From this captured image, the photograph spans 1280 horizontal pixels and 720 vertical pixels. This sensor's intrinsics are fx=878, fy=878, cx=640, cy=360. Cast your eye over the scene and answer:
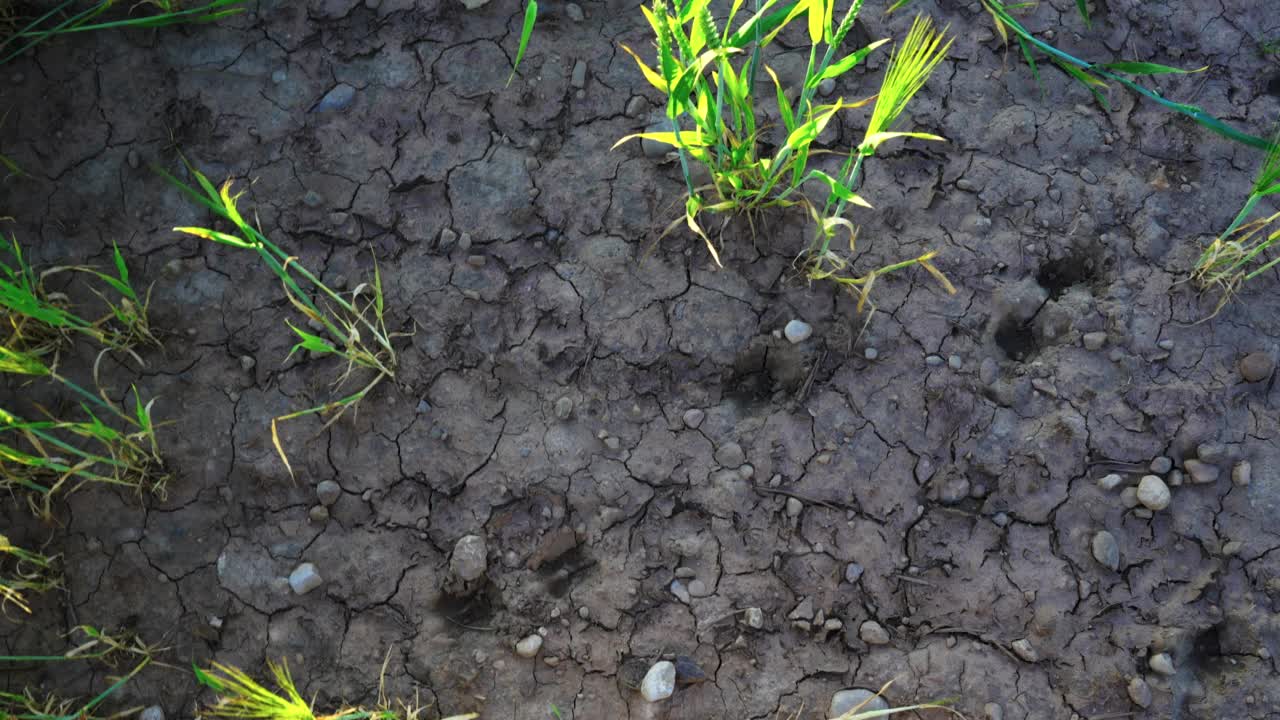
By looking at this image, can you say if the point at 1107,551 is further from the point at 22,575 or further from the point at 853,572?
the point at 22,575

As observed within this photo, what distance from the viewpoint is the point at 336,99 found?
2.34 metres

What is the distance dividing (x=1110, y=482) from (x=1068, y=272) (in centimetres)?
52

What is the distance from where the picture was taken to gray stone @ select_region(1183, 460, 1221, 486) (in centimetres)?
192

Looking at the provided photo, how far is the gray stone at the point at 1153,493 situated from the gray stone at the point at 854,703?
72 centimetres

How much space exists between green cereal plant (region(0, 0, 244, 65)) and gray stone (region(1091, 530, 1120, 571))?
8.17 ft

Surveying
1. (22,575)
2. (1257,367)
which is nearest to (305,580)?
Answer: (22,575)

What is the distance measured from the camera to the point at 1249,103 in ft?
7.52

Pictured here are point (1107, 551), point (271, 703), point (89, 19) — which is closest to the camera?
point (271, 703)

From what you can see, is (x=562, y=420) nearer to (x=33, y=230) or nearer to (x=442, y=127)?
(x=442, y=127)

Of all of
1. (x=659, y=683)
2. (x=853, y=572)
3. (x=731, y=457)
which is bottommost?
(x=659, y=683)

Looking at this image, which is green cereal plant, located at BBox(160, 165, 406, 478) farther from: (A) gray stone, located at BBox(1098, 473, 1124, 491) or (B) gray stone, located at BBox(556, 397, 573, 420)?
(A) gray stone, located at BBox(1098, 473, 1124, 491)

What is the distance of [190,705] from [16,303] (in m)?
0.95

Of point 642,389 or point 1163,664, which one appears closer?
point 1163,664

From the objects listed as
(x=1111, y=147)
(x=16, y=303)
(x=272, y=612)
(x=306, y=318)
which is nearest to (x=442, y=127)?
(x=306, y=318)
